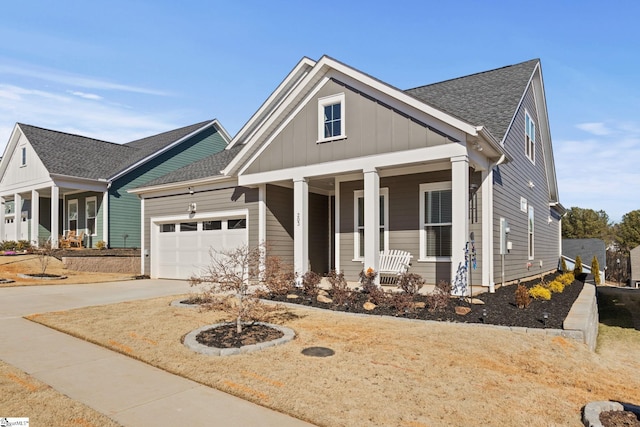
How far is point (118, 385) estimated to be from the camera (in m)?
4.52

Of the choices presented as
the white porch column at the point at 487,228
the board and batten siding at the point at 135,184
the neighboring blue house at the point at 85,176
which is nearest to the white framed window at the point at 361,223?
the white porch column at the point at 487,228

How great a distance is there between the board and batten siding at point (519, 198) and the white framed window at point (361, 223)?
2.98 m

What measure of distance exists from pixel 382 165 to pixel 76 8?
28.6ft

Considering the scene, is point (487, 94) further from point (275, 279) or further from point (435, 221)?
point (275, 279)

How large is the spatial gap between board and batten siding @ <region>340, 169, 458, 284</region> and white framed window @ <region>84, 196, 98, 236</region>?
1519 centimetres

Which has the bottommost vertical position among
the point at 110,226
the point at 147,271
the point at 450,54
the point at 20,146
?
the point at 147,271

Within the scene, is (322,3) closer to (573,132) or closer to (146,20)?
(146,20)

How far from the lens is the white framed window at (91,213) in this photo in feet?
71.7

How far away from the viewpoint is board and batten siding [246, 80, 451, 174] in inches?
401

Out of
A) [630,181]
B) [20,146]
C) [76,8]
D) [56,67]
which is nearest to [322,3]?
[76,8]

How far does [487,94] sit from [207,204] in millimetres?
10134

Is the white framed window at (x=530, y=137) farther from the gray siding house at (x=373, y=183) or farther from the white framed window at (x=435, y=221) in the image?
the white framed window at (x=435, y=221)

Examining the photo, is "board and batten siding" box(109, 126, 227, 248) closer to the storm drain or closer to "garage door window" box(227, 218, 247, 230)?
"garage door window" box(227, 218, 247, 230)

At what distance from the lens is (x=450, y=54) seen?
1420 centimetres
